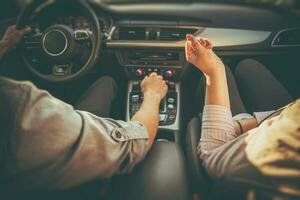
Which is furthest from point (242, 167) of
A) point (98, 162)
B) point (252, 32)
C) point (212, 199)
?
point (252, 32)

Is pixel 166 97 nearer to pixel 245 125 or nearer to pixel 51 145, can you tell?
pixel 245 125

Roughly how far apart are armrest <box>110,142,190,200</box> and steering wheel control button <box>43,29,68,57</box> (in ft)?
2.48

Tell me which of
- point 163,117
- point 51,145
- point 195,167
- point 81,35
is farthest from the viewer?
point 163,117

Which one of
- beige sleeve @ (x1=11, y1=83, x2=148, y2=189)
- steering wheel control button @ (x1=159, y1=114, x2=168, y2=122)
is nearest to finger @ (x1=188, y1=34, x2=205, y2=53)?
steering wheel control button @ (x1=159, y1=114, x2=168, y2=122)

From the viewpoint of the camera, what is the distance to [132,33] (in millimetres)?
1963

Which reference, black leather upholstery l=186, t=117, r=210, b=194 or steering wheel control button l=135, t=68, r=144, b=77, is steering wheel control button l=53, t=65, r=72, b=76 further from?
black leather upholstery l=186, t=117, r=210, b=194

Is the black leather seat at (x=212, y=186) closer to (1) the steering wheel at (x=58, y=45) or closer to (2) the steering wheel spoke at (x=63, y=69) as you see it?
(1) the steering wheel at (x=58, y=45)

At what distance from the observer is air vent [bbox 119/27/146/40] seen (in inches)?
76.8

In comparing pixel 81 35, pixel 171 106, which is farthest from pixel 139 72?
pixel 81 35

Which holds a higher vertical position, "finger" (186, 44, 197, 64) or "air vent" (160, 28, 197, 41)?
"air vent" (160, 28, 197, 41)

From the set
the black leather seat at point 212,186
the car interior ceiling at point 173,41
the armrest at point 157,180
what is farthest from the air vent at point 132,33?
the armrest at point 157,180

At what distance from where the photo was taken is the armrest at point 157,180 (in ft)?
3.22

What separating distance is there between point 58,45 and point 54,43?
0.02 m

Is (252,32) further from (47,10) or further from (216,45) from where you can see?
(47,10)
